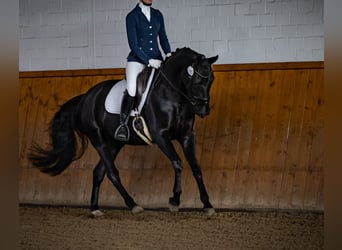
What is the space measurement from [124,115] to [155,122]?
0.72 feet

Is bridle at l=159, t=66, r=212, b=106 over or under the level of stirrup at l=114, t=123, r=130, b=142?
over

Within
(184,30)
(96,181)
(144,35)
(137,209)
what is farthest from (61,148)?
(184,30)

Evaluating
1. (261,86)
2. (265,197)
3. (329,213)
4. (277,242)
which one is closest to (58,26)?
(261,86)

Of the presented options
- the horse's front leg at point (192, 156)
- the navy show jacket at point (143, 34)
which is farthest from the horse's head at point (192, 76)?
the horse's front leg at point (192, 156)

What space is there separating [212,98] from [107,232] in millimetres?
1118

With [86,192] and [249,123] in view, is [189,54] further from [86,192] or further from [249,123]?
[86,192]

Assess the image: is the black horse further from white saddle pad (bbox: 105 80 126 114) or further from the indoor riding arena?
the indoor riding arena

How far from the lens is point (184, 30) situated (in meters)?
4.17

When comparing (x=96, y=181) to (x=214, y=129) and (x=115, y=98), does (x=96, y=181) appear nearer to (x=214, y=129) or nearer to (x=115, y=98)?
(x=115, y=98)

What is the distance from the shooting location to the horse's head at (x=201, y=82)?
10.0 feet

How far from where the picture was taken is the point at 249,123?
12.8ft

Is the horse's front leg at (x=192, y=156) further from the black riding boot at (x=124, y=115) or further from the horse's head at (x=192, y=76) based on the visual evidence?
the black riding boot at (x=124, y=115)

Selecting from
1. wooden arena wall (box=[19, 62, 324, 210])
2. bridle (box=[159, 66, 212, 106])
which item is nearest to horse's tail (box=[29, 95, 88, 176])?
wooden arena wall (box=[19, 62, 324, 210])

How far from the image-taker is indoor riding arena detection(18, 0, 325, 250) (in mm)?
3584
